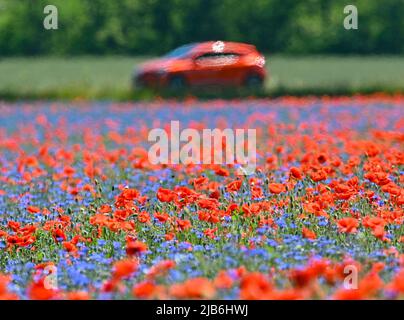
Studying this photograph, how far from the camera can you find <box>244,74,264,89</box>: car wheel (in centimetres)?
2169

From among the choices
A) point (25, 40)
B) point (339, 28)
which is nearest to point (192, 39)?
point (339, 28)

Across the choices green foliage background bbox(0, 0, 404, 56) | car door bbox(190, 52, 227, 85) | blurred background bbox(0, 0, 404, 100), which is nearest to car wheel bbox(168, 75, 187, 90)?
car door bbox(190, 52, 227, 85)

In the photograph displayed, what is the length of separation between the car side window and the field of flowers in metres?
11.5

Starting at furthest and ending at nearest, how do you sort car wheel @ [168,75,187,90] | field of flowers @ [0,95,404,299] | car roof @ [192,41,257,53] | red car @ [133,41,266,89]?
car wheel @ [168,75,187,90] → car roof @ [192,41,257,53] → red car @ [133,41,266,89] → field of flowers @ [0,95,404,299]

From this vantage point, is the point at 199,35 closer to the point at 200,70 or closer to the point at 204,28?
the point at 204,28

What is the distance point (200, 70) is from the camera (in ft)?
71.1

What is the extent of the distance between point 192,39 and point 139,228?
22971 millimetres

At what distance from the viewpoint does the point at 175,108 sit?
16.9 metres

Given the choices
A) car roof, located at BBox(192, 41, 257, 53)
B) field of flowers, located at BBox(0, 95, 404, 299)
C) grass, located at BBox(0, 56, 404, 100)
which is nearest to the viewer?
field of flowers, located at BBox(0, 95, 404, 299)

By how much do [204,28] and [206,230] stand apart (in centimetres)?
2442

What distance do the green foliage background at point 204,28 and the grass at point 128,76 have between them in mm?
662

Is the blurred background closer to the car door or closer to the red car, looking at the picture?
the red car

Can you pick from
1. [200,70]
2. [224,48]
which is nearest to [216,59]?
[224,48]
